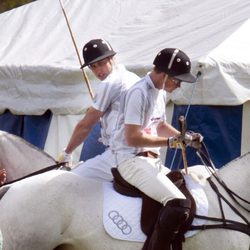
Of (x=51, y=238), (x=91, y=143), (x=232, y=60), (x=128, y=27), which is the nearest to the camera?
(x=51, y=238)

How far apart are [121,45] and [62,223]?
16.4ft

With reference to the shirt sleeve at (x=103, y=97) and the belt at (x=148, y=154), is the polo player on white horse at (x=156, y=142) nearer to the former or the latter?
the belt at (x=148, y=154)

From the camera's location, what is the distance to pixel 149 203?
5.17 metres

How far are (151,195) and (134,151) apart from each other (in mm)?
415

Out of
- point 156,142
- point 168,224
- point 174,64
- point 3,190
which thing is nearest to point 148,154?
point 156,142

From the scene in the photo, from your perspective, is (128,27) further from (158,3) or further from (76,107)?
(76,107)

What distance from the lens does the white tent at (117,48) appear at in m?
7.81

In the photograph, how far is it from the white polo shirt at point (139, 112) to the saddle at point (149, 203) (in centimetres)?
20

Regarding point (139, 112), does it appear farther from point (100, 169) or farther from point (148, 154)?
point (100, 169)

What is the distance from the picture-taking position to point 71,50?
33.0 feet

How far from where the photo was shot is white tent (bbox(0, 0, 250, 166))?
7.81 metres

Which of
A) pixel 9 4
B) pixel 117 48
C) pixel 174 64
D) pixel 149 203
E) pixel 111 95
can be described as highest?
pixel 174 64

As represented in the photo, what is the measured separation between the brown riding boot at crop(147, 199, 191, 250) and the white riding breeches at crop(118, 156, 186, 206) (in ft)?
0.21

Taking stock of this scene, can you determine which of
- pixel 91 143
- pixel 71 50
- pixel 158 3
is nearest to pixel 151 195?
pixel 91 143
